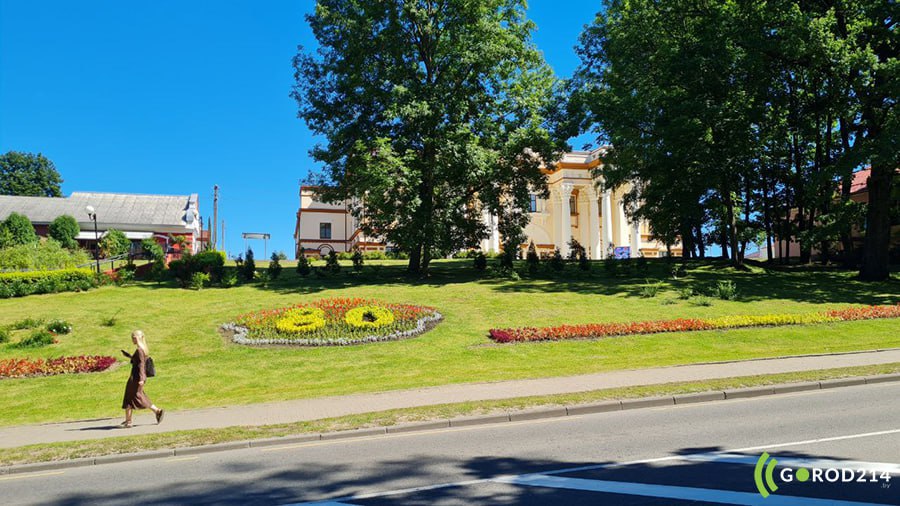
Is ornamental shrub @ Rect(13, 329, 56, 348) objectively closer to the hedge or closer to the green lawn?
the green lawn

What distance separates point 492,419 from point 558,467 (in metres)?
3.06

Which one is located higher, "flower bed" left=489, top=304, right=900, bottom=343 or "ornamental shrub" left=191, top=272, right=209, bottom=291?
"ornamental shrub" left=191, top=272, right=209, bottom=291

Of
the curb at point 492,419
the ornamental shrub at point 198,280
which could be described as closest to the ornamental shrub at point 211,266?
the ornamental shrub at point 198,280

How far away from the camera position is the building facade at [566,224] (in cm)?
6469

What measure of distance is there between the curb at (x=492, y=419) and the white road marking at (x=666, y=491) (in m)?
3.35

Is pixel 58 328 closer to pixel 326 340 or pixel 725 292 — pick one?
pixel 326 340

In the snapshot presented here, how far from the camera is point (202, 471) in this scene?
7977mm

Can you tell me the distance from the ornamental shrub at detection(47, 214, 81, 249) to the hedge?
3033 cm

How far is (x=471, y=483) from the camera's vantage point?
21.8ft

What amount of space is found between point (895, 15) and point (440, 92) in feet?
66.3

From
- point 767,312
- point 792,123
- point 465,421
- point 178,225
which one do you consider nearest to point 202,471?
point 465,421

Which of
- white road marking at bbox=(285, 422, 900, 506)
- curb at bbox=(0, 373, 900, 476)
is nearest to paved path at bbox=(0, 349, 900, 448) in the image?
curb at bbox=(0, 373, 900, 476)

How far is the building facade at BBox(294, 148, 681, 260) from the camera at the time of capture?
6469cm

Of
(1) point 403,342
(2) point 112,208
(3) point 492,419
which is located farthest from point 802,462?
(2) point 112,208
